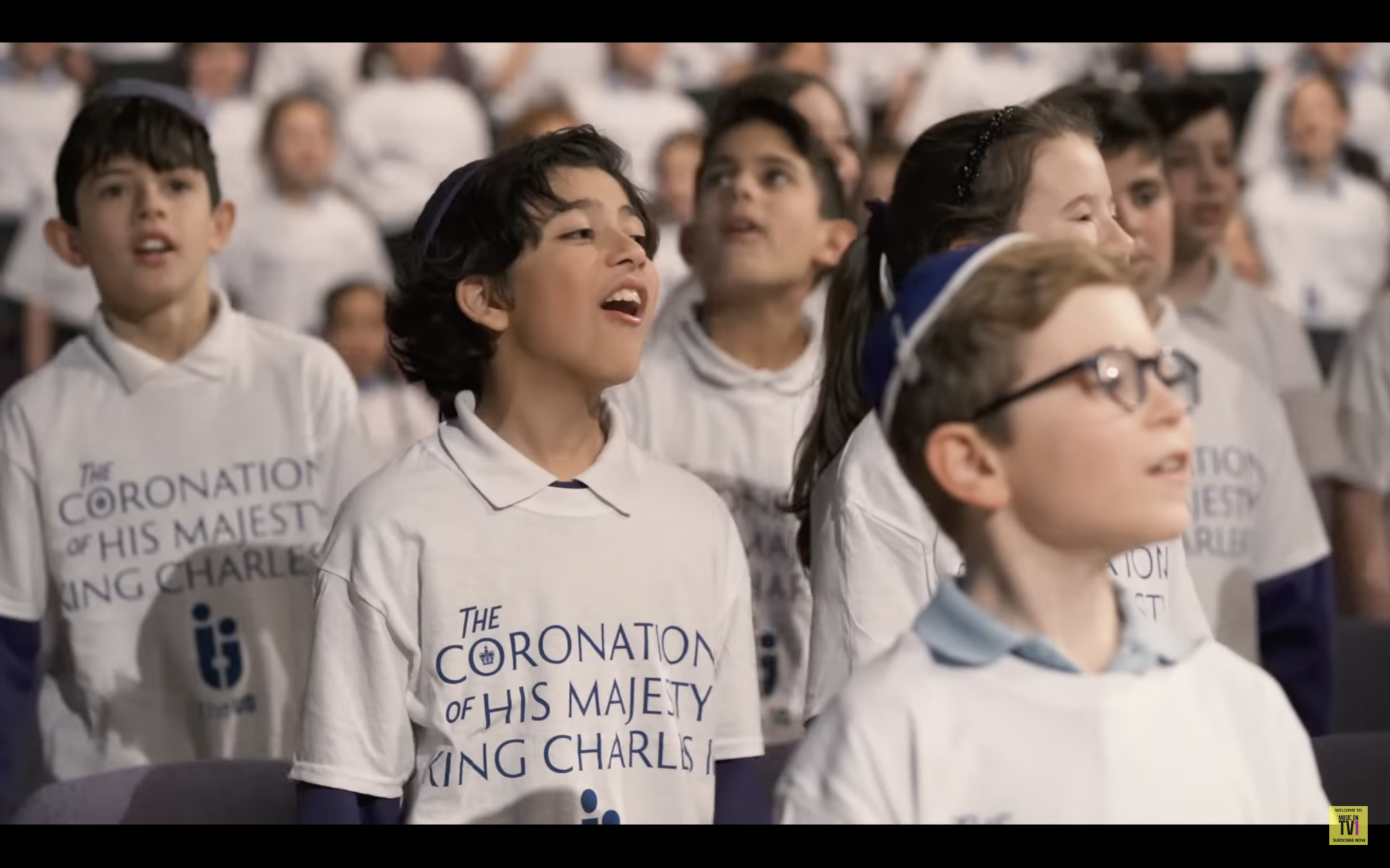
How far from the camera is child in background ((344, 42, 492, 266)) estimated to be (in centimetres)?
730

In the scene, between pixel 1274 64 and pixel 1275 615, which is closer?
pixel 1275 615

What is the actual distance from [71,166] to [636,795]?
75.8 inches

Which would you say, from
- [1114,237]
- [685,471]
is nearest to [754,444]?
[685,471]

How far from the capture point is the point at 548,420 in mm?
3035

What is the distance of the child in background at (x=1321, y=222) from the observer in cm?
743

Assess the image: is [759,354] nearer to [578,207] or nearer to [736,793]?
[578,207]

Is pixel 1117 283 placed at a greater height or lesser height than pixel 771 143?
lesser

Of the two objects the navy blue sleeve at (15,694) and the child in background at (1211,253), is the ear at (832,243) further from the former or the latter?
the navy blue sleeve at (15,694)

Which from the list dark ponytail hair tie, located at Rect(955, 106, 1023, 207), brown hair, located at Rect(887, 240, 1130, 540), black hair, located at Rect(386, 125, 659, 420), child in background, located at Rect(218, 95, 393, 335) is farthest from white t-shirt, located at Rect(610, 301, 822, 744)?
child in background, located at Rect(218, 95, 393, 335)

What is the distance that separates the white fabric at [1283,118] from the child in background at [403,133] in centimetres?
262

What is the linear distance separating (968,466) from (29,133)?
543 centimetres

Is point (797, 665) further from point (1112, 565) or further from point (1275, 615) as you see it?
point (1112, 565)
